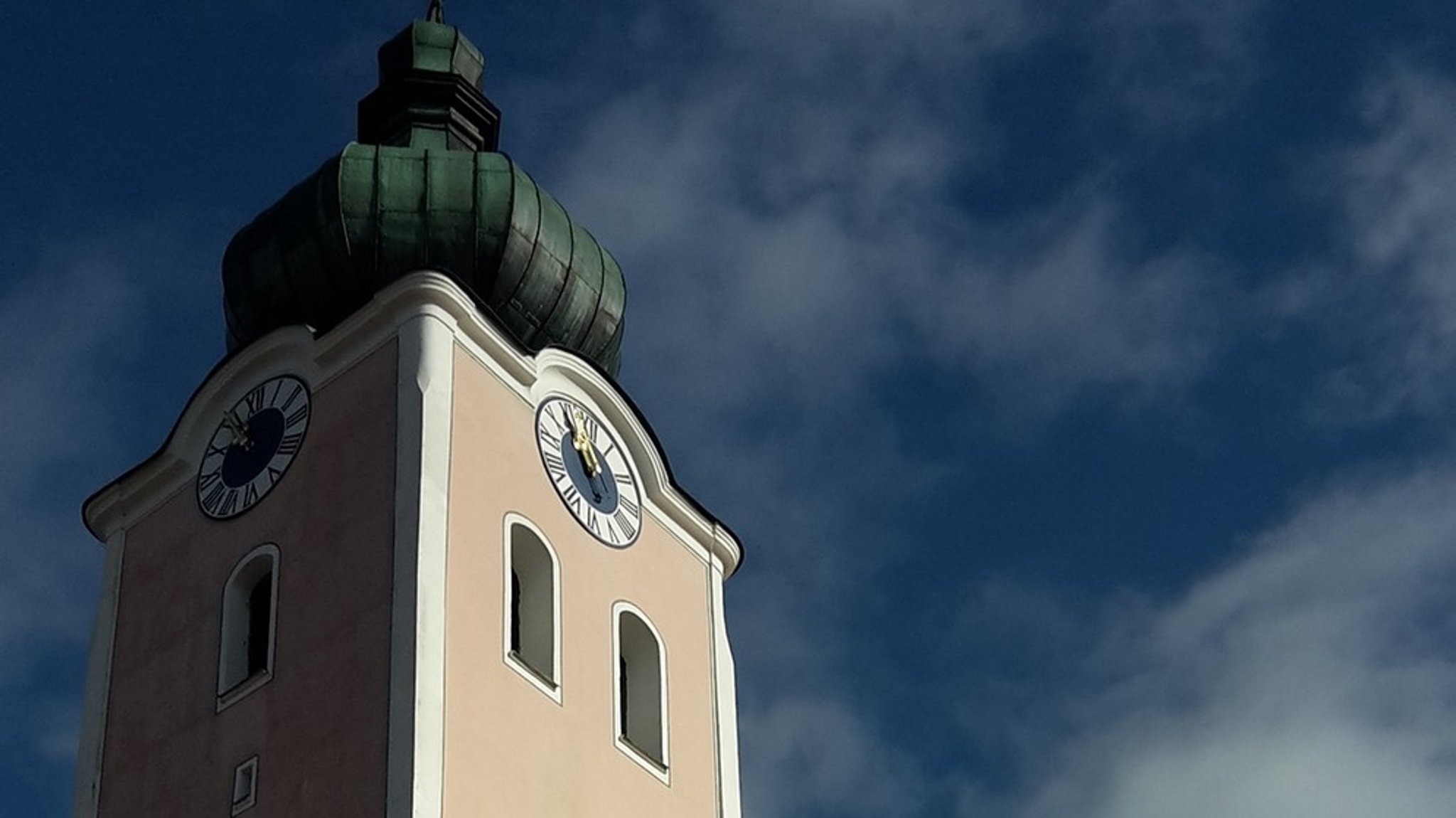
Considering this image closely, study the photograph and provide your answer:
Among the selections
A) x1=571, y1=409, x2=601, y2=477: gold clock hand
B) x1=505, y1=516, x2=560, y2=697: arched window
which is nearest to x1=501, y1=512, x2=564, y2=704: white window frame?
x1=505, y1=516, x2=560, y2=697: arched window

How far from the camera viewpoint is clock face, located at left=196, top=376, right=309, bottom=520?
2059 centimetres

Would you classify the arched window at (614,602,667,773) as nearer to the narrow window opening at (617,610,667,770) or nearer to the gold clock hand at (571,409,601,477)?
the narrow window opening at (617,610,667,770)

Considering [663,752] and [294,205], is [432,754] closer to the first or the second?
[663,752]

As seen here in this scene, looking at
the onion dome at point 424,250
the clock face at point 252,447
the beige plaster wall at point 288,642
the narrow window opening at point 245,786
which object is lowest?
the narrow window opening at point 245,786

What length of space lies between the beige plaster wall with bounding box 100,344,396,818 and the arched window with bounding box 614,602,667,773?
2092 mm

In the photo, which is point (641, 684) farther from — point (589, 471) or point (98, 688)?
point (98, 688)

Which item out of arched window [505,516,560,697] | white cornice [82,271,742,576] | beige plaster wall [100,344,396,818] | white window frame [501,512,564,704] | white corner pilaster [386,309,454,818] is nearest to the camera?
white corner pilaster [386,309,454,818]

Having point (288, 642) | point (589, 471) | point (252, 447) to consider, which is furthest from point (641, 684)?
point (252, 447)

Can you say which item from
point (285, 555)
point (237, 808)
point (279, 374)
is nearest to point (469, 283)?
point (279, 374)

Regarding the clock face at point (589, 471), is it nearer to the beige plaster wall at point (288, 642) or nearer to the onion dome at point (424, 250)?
the onion dome at point (424, 250)

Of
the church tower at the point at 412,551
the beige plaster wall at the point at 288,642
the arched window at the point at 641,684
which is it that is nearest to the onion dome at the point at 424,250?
the church tower at the point at 412,551

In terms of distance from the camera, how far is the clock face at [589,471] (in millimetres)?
21016

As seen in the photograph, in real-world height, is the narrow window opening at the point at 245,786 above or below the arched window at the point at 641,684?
below

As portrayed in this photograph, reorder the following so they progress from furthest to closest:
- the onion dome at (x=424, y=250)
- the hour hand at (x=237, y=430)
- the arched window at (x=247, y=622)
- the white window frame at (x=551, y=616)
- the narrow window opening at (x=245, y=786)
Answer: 1. the onion dome at (x=424, y=250)
2. the hour hand at (x=237, y=430)
3. the arched window at (x=247, y=622)
4. the white window frame at (x=551, y=616)
5. the narrow window opening at (x=245, y=786)
